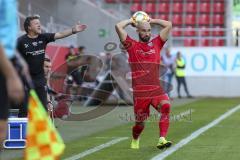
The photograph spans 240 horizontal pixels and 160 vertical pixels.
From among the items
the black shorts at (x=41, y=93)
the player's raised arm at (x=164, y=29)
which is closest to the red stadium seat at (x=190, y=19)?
the player's raised arm at (x=164, y=29)

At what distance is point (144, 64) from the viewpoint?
411 inches

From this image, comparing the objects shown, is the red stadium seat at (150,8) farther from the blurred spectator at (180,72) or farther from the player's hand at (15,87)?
the player's hand at (15,87)

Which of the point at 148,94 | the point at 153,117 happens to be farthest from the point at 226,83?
the point at 148,94

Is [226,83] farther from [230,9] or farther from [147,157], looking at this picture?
[147,157]

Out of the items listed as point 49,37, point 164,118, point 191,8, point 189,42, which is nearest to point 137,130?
point 164,118

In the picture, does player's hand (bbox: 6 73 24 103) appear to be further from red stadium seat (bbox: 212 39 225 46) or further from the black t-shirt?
red stadium seat (bbox: 212 39 225 46)

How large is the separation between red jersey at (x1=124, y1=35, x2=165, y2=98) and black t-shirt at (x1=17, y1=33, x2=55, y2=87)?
120cm

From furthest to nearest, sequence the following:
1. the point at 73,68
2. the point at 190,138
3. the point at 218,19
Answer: the point at 218,19 → the point at 73,68 → the point at 190,138

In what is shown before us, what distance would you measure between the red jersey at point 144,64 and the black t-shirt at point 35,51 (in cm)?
120

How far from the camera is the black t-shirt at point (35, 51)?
9.99 metres

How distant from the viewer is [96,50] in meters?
30.5

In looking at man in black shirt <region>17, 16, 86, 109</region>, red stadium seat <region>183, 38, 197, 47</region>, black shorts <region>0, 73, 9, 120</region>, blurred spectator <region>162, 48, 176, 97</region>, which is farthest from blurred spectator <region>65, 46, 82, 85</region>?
black shorts <region>0, 73, 9, 120</region>

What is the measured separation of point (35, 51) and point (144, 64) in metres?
1.58

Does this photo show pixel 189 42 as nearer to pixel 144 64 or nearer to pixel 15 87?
pixel 144 64
